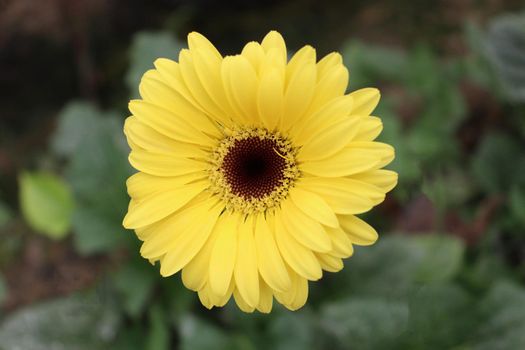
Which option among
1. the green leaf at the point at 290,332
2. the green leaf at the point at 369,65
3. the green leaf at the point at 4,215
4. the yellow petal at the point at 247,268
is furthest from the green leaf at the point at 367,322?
the green leaf at the point at 4,215

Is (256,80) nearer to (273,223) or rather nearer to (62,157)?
(273,223)

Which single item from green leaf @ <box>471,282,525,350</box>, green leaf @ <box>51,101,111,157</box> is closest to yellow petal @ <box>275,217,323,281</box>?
green leaf @ <box>471,282,525,350</box>

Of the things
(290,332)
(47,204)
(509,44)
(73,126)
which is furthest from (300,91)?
(73,126)

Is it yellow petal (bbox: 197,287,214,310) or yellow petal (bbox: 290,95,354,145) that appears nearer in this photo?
yellow petal (bbox: 290,95,354,145)

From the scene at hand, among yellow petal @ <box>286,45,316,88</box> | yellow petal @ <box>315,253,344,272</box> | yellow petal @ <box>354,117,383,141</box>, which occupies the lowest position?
yellow petal @ <box>315,253,344,272</box>

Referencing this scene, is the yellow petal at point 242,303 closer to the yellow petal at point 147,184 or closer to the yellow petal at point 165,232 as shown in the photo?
the yellow petal at point 165,232

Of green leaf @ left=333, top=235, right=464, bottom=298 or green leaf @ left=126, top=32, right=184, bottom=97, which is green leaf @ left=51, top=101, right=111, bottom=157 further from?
green leaf @ left=333, top=235, right=464, bottom=298

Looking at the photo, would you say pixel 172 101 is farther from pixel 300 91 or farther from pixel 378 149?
pixel 378 149
